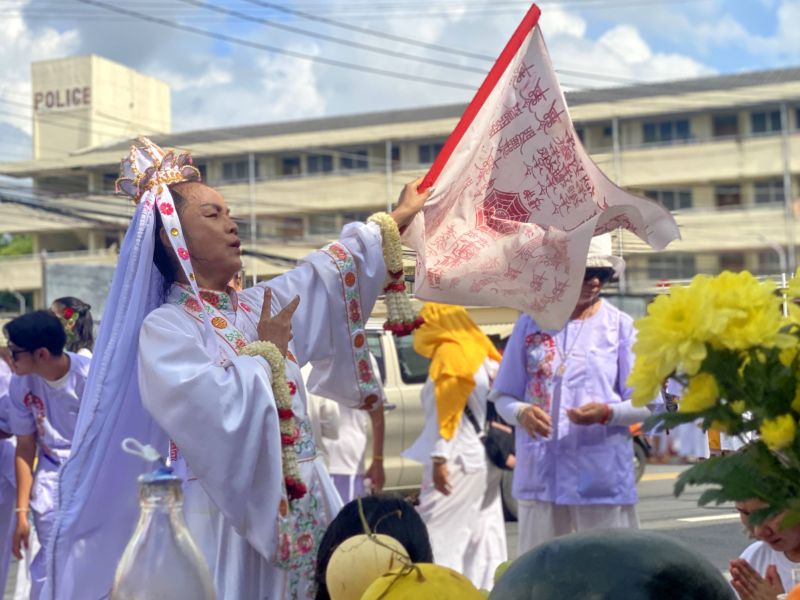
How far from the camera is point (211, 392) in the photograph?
322 cm

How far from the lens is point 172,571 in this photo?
180 centimetres

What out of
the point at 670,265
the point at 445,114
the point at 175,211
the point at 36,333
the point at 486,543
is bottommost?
the point at 486,543

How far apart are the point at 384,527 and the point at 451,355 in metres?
4.98

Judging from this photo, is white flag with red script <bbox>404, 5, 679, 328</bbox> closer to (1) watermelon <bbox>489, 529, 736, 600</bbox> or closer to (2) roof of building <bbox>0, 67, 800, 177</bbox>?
(1) watermelon <bbox>489, 529, 736, 600</bbox>

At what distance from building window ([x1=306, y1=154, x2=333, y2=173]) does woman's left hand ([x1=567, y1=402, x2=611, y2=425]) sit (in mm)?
44377

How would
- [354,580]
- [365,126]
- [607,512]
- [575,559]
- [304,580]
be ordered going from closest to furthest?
[575,559] < [354,580] < [304,580] < [607,512] < [365,126]

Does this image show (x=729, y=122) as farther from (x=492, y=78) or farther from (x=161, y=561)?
(x=161, y=561)

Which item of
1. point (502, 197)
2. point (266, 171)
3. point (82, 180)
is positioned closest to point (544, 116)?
point (502, 197)

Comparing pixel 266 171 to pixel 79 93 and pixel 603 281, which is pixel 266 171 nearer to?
pixel 79 93

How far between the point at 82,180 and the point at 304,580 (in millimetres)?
43218

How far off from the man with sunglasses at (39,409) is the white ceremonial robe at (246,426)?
110 inches

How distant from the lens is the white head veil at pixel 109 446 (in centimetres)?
342

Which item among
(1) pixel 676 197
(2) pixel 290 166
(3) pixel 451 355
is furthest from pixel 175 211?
(2) pixel 290 166

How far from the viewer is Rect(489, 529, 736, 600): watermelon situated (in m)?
1.45
